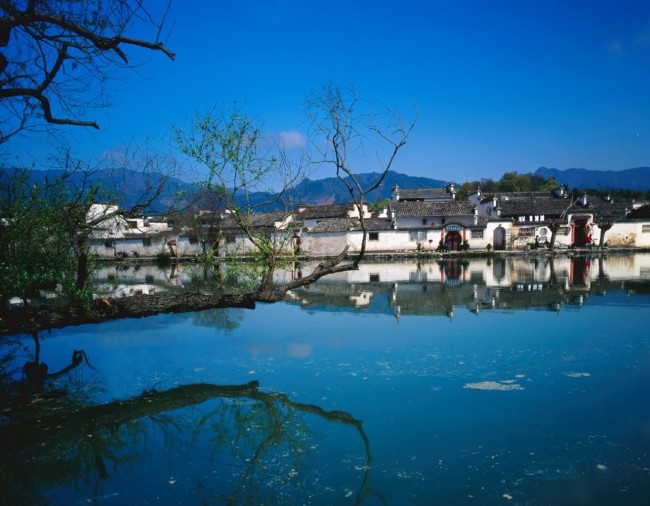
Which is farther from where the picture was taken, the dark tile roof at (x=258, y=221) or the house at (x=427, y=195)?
the house at (x=427, y=195)

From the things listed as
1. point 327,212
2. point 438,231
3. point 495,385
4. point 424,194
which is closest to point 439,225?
point 438,231

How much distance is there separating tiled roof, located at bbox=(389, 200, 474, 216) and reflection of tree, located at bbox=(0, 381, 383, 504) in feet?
97.5

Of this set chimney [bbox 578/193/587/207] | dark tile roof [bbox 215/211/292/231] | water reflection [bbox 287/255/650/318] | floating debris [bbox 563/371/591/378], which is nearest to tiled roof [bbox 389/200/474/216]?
water reflection [bbox 287/255/650/318]

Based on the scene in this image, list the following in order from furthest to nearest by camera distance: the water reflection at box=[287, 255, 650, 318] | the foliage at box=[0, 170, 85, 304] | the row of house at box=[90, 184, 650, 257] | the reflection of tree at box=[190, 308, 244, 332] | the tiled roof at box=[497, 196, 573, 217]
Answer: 1. the tiled roof at box=[497, 196, 573, 217]
2. the row of house at box=[90, 184, 650, 257]
3. the water reflection at box=[287, 255, 650, 318]
4. the reflection of tree at box=[190, 308, 244, 332]
5. the foliage at box=[0, 170, 85, 304]

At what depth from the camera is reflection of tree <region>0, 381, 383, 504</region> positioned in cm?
514

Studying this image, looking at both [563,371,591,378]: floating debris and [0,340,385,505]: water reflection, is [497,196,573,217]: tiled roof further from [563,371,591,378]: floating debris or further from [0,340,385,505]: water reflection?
[0,340,385,505]: water reflection

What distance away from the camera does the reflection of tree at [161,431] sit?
5.14 metres

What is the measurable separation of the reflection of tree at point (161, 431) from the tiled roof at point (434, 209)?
29720 mm

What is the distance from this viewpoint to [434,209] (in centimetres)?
3606

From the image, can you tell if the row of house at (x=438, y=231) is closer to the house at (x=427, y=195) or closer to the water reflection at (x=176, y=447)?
the house at (x=427, y=195)

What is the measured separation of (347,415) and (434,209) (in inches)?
1231

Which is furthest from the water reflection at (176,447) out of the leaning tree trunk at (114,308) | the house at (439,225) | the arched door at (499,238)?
the arched door at (499,238)

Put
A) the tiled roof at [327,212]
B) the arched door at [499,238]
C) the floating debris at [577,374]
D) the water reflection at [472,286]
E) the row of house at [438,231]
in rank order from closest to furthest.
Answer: the floating debris at [577,374] < the water reflection at [472,286] < the row of house at [438,231] < the arched door at [499,238] < the tiled roof at [327,212]

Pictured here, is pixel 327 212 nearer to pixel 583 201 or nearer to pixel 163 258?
pixel 163 258
